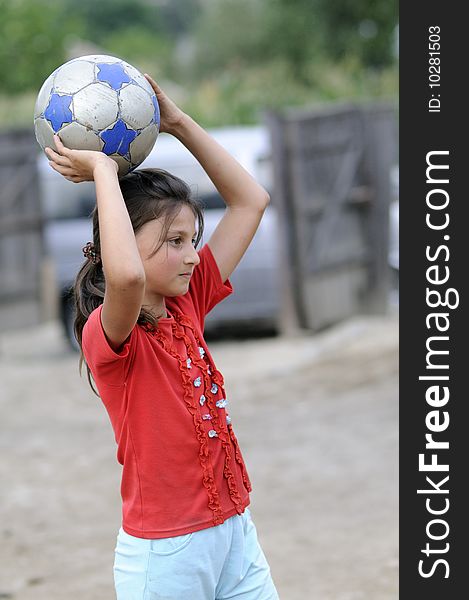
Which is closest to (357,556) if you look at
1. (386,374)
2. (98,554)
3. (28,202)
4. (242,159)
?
(98,554)

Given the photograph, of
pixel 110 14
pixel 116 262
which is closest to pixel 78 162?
pixel 116 262

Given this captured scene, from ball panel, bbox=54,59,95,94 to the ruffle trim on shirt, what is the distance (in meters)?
0.61

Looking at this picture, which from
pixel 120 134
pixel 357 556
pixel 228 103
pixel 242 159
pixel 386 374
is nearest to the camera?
pixel 120 134

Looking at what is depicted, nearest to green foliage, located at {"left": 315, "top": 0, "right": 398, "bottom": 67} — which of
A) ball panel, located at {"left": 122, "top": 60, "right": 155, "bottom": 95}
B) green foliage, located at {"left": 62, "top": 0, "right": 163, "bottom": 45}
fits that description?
ball panel, located at {"left": 122, "top": 60, "right": 155, "bottom": 95}

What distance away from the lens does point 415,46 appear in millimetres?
4027

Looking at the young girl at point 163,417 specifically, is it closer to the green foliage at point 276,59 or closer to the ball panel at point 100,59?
the ball panel at point 100,59

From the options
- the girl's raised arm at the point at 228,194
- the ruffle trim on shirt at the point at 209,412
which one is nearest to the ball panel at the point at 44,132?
the girl's raised arm at the point at 228,194

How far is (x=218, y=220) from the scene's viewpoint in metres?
10.3

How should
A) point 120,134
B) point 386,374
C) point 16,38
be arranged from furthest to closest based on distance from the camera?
point 16,38 → point 386,374 → point 120,134

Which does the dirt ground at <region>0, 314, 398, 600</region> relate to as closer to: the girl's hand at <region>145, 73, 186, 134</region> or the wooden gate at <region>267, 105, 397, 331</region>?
the wooden gate at <region>267, 105, 397, 331</region>

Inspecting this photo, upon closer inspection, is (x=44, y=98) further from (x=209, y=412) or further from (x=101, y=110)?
(x=209, y=412)

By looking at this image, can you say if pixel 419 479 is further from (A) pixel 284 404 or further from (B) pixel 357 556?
(A) pixel 284 404

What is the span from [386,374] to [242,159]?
114 inches

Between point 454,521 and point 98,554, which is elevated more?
point 454,521
